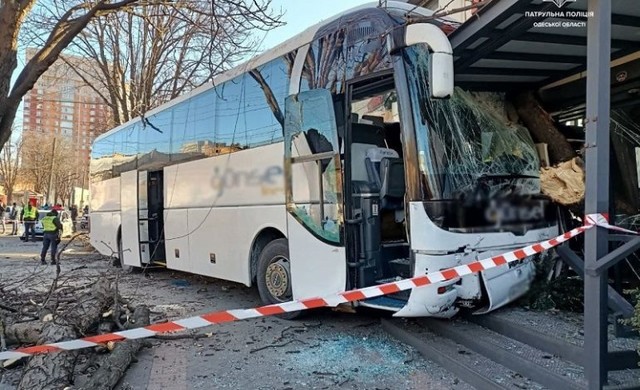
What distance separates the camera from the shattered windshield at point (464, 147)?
16.5ft

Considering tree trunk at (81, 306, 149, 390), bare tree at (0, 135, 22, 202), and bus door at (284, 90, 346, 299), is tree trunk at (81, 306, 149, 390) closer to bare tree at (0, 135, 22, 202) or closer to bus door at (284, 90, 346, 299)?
bus door at (284, 90, 346, 299)

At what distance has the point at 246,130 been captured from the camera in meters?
7.56

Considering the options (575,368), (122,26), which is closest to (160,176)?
(575,368)

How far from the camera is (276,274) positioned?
22.6 feet

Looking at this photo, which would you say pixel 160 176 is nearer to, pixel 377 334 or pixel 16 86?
pixel 16 86

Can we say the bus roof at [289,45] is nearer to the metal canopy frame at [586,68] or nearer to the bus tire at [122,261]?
the metal canopy frame at [586,68]

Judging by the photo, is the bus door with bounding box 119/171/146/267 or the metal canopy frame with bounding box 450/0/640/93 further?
the bus door with bounding box 119/171/146/267

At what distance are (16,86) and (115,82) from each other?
17.8 m

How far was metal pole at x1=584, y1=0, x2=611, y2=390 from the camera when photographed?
362cm

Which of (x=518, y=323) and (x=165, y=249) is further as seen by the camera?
(x=165, y=249)

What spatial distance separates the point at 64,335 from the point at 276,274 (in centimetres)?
267

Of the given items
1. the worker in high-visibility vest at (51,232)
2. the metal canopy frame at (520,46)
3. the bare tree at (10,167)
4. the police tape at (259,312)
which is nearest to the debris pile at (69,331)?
the police tape at (259,312)

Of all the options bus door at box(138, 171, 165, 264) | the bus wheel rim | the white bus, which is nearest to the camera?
the white bus

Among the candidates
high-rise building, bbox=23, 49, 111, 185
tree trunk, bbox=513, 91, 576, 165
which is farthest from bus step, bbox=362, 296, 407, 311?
high-rise building, bbox=23, 49, 111, 185
